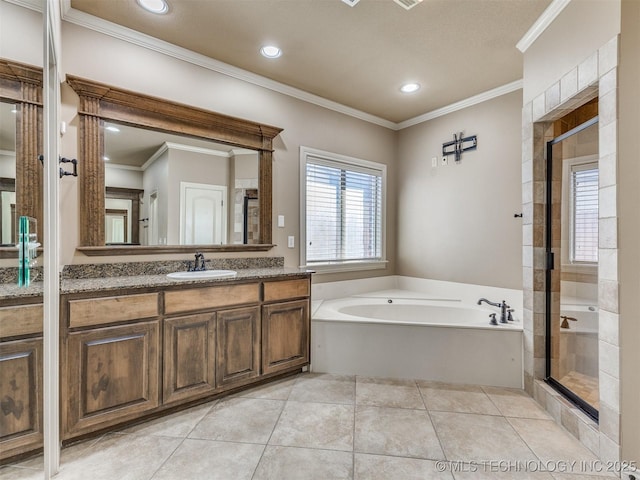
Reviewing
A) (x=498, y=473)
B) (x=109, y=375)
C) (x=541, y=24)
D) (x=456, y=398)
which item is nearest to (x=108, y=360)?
(x=109, y=375)

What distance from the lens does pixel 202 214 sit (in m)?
2.63

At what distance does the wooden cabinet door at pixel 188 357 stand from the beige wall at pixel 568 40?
2.76 meters

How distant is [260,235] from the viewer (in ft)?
9.61

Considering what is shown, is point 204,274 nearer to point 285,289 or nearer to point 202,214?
point 202,214

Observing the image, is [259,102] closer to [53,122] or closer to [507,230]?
[53,122]

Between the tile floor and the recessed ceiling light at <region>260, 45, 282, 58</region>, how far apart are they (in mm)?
2675

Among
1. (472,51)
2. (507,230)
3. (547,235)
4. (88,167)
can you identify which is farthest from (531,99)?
(88,167)

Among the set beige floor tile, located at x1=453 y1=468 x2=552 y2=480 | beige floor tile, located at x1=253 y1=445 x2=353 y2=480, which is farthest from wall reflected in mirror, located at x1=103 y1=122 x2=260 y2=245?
beige floor tile, located at x1=453 y1=468 x2=552 y2=480

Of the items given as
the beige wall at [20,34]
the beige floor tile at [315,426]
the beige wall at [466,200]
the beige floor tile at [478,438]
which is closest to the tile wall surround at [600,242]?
the beige floor tile at [478,438]

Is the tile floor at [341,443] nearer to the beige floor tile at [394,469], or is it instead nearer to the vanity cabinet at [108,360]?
the beige floor tile at [394,469]

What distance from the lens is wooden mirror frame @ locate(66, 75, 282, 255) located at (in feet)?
7.01

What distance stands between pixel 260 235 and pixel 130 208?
1061 mm

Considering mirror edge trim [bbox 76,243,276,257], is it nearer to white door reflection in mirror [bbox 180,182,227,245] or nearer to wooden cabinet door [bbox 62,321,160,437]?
white door reflection in mirror [bbox 180,182,227,245]

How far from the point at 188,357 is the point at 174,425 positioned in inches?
15.5
